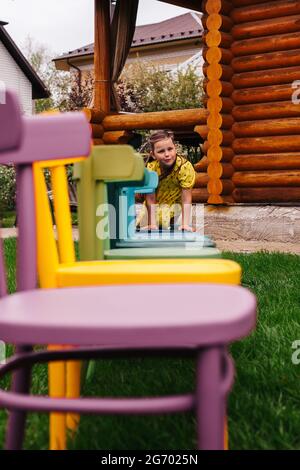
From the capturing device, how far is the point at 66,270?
5.85 feet

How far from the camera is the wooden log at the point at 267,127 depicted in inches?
335

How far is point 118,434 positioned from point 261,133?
7.03 metres

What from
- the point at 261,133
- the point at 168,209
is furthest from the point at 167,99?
the point at 168,209

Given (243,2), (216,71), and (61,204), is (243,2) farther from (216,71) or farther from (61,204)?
(61,204)

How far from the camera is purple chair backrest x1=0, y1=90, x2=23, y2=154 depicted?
1433mm

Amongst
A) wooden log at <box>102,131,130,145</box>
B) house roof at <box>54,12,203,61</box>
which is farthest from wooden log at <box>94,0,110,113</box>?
house roof at <box>54,12,203,61</box>

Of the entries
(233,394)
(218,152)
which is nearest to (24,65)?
(218,152)

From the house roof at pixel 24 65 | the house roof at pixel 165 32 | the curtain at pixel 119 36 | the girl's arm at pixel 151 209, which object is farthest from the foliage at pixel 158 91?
the girl's arm at pixel 151 209

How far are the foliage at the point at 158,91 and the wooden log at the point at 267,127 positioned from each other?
14.1 metres

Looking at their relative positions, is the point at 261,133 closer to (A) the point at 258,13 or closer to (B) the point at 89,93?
(A) the point at 258,13

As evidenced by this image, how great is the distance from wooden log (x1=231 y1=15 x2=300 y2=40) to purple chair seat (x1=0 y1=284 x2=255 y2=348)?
7647 millimetres

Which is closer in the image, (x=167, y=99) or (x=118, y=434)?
(x=118, y=434)

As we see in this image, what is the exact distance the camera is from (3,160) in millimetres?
1545

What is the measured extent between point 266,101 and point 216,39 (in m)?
0.94
